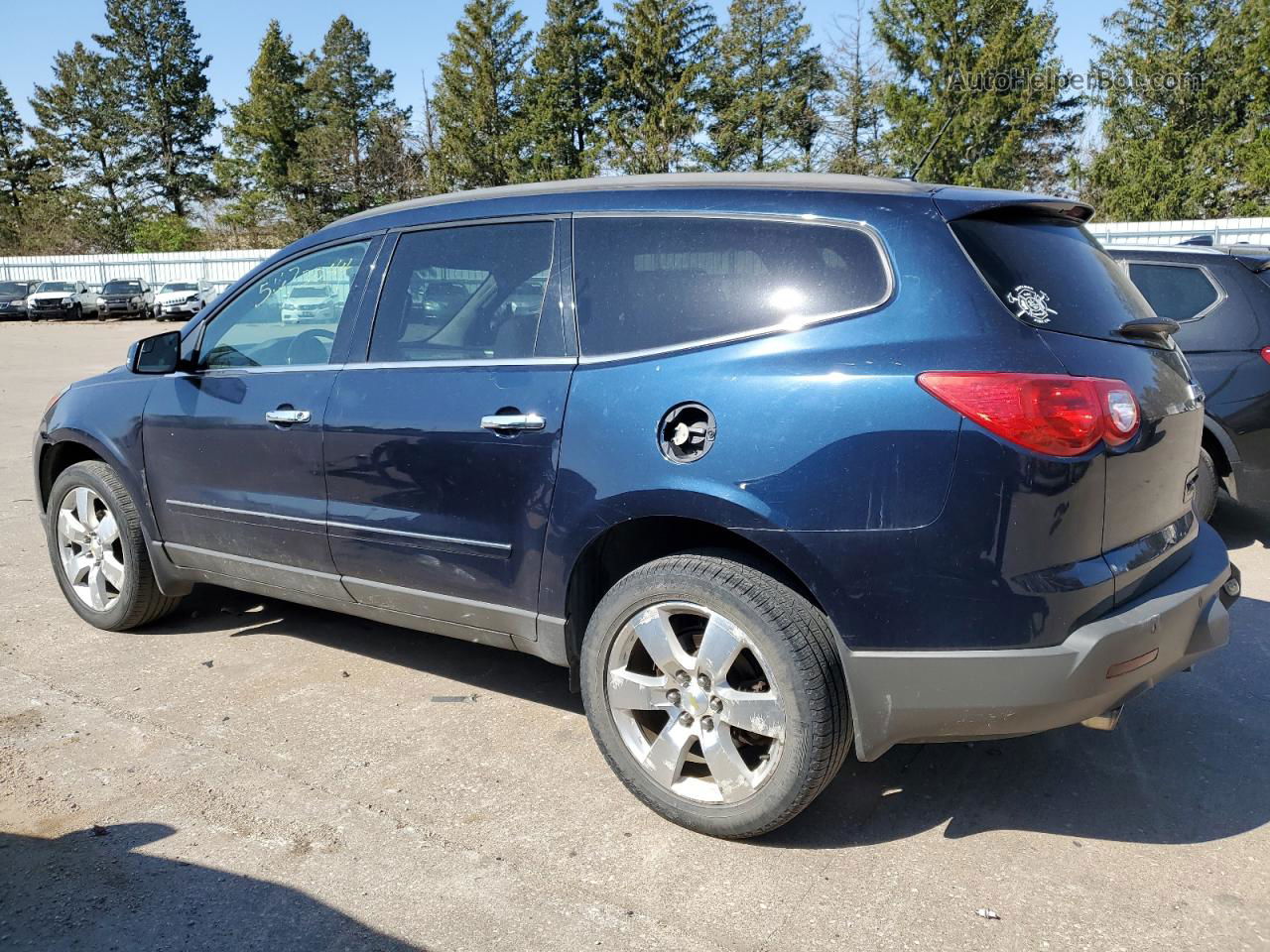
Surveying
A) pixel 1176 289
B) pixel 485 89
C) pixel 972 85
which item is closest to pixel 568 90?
pixel 485 89

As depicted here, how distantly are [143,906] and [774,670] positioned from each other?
1.74 metres

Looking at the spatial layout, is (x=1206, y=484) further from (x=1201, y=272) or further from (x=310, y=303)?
(x=310, y=303)

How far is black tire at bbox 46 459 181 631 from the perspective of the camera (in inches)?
185

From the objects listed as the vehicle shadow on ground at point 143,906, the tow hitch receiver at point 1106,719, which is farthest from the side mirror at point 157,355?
the tow hitch receiver at point 1106,719

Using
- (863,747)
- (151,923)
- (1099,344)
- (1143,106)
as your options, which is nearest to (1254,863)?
(863,747)

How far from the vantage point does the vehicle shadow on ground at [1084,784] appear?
3.11m

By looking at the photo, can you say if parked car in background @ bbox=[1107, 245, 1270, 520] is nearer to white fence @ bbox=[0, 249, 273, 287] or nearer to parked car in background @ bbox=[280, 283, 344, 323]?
parked car in background @ bbox=[280, 283, 344, 323]

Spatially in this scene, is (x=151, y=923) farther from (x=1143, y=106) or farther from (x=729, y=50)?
(x=729, y=50)

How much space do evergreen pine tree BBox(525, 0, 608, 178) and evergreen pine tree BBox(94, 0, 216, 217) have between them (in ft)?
82.7

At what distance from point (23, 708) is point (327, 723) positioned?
46.4 inches

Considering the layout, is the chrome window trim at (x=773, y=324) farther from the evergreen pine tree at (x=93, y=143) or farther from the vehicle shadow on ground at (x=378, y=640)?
the evergreen pine tree at (x=93, y=143)

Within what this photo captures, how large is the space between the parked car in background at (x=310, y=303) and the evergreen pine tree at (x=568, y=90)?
169ft

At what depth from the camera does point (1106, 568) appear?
8.93 ft

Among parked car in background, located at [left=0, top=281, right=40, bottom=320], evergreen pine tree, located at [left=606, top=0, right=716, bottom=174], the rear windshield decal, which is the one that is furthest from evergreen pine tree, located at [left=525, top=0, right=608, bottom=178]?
the rear windshield decal
